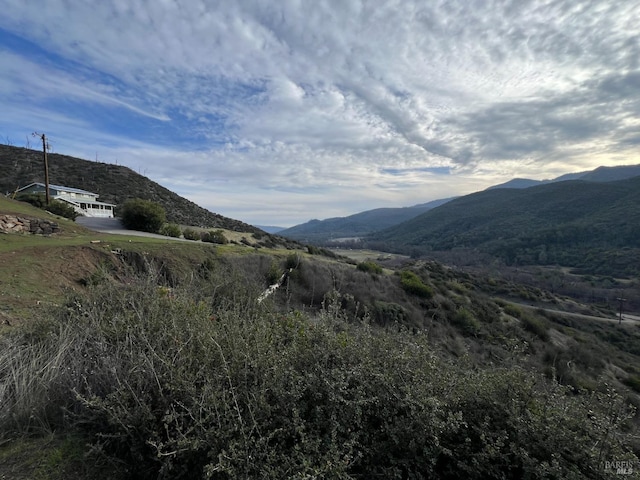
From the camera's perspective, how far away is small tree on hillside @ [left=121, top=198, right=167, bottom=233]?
2425cm

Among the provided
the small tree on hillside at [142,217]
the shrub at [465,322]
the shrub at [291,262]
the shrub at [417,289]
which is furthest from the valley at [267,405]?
the small tree on hillside at [142,217]

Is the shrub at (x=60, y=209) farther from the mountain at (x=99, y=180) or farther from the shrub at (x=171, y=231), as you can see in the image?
the mountain at (x=99, y=180)

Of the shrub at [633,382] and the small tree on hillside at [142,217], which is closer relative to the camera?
the shrub at [633,382]

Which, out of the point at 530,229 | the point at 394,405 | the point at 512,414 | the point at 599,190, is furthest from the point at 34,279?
the point at 599,190

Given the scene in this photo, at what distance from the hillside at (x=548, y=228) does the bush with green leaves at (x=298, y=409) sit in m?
80.3

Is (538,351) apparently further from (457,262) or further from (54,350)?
(457,262)

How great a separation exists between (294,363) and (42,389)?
7.53 ft

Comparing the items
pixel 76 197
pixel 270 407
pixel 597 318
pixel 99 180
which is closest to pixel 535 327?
pixel 597 318

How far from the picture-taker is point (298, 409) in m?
2.36

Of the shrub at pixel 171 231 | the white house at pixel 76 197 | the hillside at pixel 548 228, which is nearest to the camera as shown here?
the shrub at pixel 171 231

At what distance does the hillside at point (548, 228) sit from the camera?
72.4 m

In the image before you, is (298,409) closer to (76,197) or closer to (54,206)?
(54,206)

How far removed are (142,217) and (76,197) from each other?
53.6 feet

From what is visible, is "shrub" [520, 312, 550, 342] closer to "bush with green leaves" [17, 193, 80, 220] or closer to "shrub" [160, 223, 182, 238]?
"shrub" [160, 223, 182, 238]
